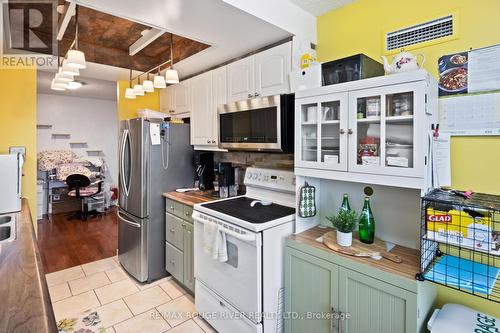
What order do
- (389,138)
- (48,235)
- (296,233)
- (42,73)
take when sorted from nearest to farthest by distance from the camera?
(389,138), (296,233), (42,73), (48,235)

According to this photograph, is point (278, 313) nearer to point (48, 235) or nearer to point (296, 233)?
point (296, 233)

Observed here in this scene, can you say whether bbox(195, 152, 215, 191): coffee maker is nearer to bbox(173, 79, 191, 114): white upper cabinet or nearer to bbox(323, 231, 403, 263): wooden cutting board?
bbox(173, 79, 191, 114): white upper cabinet

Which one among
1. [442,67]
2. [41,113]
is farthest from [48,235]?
[442,67]

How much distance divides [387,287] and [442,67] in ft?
4.26

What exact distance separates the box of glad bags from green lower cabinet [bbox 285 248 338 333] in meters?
0.55

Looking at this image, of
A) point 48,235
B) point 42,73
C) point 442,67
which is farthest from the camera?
point 48,235

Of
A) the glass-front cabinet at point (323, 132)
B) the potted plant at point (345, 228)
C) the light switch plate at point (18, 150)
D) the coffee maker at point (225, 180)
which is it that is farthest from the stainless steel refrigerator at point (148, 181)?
the potted plant at point (345, 228)

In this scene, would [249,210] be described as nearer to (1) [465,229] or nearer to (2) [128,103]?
(1) [465,229]

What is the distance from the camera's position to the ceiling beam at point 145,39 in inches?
99.3

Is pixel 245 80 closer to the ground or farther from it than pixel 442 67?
farther from it

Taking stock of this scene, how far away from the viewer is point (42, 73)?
12.9 ft

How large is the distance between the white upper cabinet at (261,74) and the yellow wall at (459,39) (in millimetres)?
532

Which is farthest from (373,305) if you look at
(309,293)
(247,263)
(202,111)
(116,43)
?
(116,43)

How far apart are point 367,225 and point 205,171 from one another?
1.87 meters
